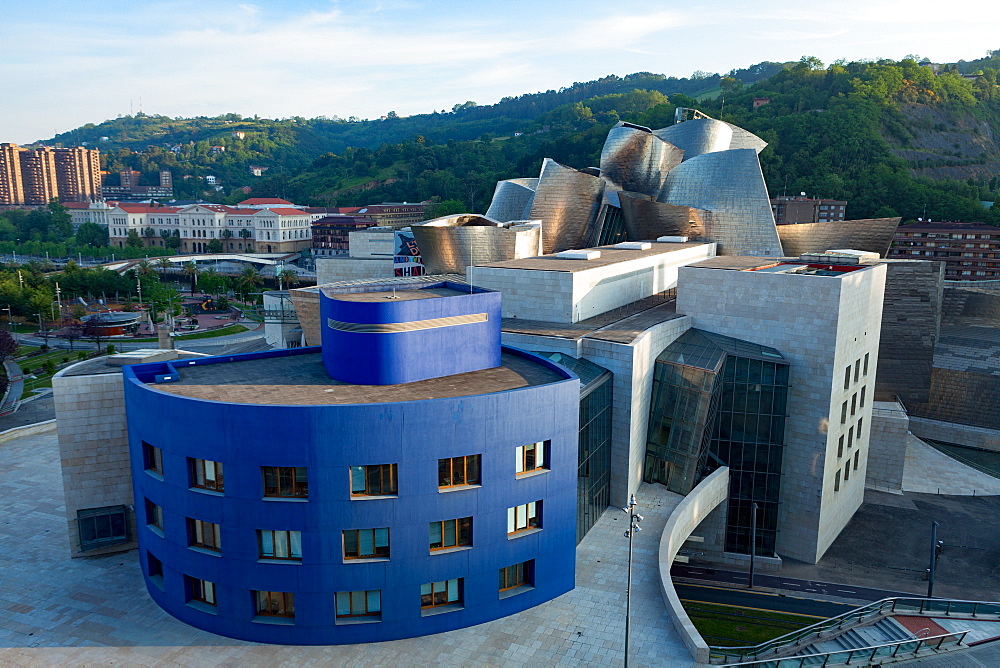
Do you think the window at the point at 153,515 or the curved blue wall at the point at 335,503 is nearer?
the curved blue wall at the point at 335,503

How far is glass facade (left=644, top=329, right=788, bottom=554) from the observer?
3600 cm

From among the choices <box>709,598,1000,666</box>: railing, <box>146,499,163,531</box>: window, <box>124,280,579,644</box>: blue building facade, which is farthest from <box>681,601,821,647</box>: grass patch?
<box>146,499,163,531</box>: window

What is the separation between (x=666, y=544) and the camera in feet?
94.6

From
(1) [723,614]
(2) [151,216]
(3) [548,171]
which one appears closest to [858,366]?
→ (1) [723,614]

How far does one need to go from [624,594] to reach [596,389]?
30.3ft

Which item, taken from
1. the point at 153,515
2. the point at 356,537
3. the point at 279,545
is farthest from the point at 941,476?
the point at 153,515

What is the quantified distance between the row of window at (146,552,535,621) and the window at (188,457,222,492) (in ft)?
11.1

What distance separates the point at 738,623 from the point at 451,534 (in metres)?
15.9

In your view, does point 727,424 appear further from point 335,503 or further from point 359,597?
point 335,503

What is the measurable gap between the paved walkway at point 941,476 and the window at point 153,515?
4596 cm

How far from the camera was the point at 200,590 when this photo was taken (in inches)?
971

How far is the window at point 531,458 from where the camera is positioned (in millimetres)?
25203

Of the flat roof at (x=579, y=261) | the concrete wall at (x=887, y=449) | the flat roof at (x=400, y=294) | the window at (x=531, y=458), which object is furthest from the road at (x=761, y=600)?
the flat roof at (x=400, y=294)

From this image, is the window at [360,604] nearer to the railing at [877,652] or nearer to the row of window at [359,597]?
the row of window at [359,597]
